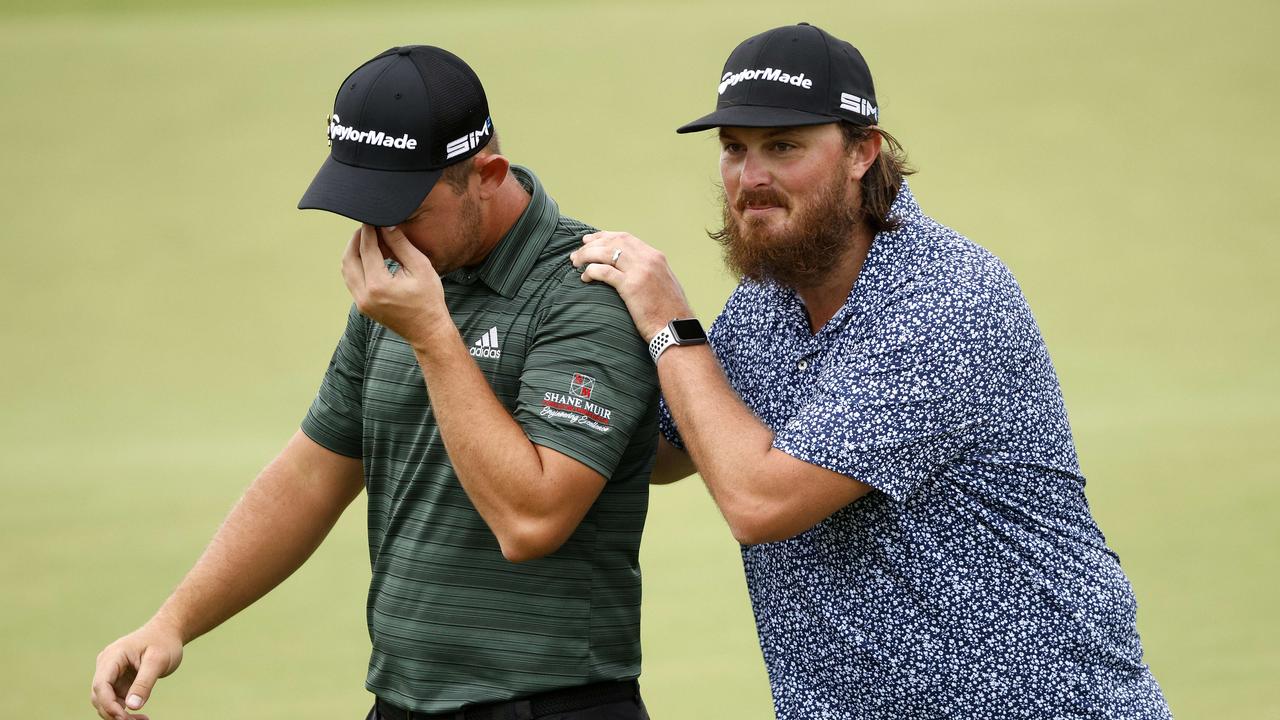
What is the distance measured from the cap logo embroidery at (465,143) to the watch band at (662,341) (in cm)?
37

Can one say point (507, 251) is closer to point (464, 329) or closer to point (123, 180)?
point (464, 329)

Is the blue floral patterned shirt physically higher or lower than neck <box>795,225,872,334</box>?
lower

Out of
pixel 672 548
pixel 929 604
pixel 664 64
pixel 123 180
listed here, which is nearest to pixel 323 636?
pixel 672 548

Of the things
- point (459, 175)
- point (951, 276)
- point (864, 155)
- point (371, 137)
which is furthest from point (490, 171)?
point (951, 276)

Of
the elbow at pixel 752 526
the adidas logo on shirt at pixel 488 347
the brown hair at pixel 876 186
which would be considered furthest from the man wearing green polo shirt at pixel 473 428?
the brown hair at pixel 876 186

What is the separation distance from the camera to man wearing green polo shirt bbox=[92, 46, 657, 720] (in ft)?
6.70

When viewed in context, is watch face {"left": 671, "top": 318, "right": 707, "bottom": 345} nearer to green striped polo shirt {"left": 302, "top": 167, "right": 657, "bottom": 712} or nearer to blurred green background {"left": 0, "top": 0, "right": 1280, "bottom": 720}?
green striped polo shirt {"left": 302, "top": 167, "right": 657, "bottom": 712}

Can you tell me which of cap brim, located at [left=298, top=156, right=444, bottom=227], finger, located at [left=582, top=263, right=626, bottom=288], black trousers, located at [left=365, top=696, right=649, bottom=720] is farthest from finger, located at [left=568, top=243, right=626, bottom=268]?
black trousers, located at [left=365, top=696, right=649, bottom=720]

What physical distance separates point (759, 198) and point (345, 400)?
28.3 inches

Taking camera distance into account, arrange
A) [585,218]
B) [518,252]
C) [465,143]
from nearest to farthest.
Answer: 1. [465,143]
2. [518,252]
3. [585,218]

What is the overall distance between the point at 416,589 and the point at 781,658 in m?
0.55

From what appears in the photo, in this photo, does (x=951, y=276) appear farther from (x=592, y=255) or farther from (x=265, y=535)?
(x=265, y=535)

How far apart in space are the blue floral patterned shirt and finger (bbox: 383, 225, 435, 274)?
54 centimetres

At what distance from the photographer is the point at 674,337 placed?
2150 mm
